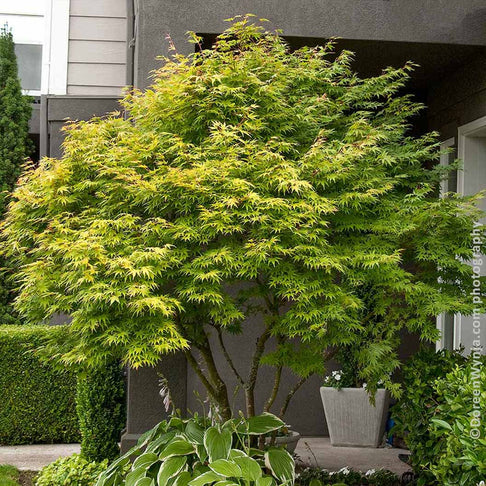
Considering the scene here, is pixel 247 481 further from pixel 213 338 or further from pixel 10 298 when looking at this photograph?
pixel 10 298

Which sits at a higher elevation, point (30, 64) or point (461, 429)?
point (30, 64)

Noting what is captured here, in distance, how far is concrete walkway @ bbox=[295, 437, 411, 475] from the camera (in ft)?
23.4

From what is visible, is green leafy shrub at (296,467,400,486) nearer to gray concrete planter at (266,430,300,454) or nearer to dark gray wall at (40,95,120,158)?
gray concrete planter at (266,430,300,454)

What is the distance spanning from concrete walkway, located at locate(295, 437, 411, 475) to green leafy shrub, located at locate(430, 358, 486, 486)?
6.89 feet

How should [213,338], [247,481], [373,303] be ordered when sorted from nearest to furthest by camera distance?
[247,481], [373,303], [213,338]

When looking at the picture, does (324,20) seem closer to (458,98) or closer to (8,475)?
(458,98)

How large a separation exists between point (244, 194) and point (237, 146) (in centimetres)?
40

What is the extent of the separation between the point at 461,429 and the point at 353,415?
384cm

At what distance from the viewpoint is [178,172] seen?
5.23m

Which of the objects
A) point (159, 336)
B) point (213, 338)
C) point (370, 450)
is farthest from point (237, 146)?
point (370, 450)

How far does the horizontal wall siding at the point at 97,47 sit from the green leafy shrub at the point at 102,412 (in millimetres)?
3823

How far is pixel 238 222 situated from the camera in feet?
17.2

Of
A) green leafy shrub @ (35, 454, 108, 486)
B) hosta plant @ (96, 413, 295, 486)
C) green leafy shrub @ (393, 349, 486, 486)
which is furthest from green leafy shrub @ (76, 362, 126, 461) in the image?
green leafy shrub @ (393, 349, 486, 486)

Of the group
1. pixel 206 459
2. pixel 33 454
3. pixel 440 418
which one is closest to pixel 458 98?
pixel 440 418
